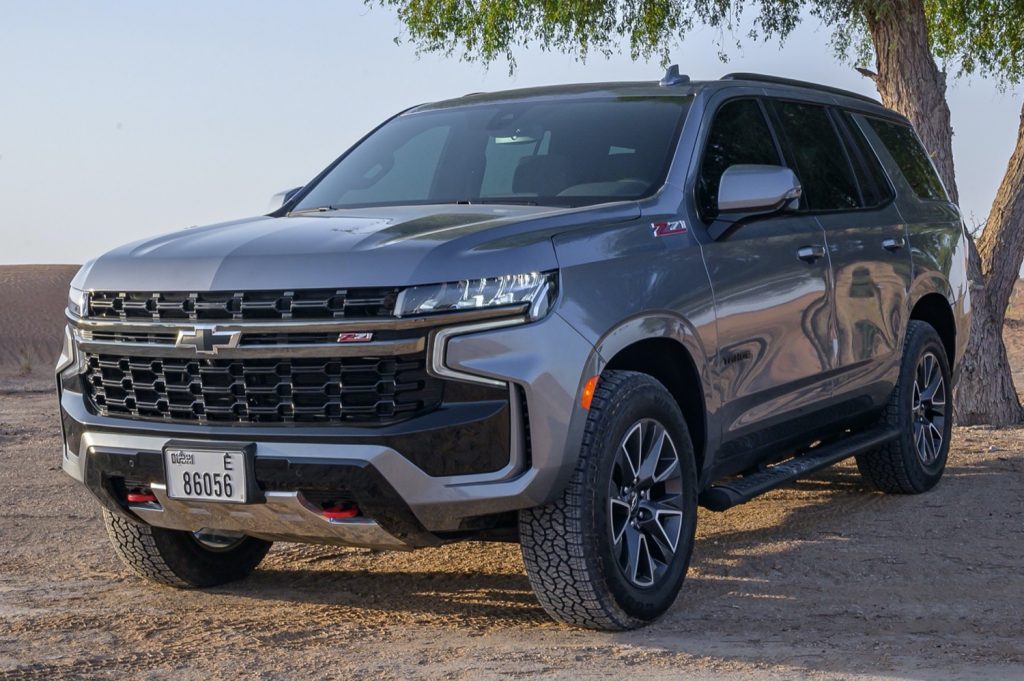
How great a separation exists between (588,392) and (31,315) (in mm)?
24774

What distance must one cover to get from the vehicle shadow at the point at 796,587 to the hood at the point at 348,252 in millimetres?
1426

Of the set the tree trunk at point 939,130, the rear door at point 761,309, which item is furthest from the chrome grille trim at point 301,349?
the tree trunk at point 939,130

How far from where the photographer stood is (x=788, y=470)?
20.3 ft

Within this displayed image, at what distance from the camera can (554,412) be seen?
455cm

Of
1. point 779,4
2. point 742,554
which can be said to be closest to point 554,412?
point 742,554

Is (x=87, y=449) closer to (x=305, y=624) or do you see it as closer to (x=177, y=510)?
(x=177, y=510)

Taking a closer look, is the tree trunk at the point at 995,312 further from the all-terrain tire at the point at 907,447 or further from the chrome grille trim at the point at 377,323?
the chrome grille trim at the point at 377,323

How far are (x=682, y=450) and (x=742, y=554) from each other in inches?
50.2

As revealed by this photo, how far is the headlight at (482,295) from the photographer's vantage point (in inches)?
176

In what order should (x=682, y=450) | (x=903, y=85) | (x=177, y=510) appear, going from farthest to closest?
(x=903, y=85) < (x=682, y=450) < (x=177, y=510)

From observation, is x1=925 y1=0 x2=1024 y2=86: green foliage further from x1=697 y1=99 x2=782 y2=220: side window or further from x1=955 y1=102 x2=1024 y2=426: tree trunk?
x1=697 y1=99 x2=782 y2=220: side window

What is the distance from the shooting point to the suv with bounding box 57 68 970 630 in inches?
177

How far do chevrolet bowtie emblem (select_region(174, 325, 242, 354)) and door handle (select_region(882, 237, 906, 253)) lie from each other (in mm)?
3793

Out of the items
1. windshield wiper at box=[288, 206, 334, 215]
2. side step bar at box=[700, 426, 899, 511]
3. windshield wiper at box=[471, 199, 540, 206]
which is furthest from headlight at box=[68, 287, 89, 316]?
side step bar at box=[700, 426, 899, 511]
